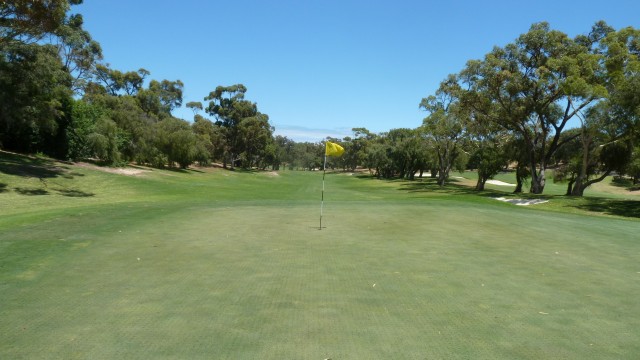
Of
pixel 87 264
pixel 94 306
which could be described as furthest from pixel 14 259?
pixel 94 306

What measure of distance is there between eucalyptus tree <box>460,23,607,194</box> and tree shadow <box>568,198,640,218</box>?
794 cm

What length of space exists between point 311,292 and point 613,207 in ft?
93.3

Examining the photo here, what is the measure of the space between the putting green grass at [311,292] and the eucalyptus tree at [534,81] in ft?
84.1

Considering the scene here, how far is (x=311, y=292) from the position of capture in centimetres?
682

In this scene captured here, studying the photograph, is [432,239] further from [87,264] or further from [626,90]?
[626,90]

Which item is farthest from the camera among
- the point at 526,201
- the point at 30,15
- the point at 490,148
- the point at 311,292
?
the point at 490,148

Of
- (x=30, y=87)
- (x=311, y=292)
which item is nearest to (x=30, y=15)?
(x=30, y=87)

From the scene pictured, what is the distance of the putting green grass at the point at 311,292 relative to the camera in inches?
191

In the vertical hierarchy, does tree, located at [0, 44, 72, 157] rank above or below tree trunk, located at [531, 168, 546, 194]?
above

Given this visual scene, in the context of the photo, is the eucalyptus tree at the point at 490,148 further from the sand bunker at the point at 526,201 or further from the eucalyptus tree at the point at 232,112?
the eucalyptus tree at the point at 232,112

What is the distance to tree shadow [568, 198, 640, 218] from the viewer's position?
26.8 m

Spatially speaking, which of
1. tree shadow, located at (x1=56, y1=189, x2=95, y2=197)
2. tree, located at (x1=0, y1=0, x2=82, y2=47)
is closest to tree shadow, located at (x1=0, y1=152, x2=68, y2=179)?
tree shadow, located at (x1=56, y1=189, x2=95, y2=197)

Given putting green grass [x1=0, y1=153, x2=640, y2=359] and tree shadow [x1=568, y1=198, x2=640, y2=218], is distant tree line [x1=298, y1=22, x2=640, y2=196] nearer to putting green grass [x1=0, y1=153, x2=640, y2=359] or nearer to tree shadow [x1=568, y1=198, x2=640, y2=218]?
tree shadow [x1=568, y1=198, x2=640, y2=218]

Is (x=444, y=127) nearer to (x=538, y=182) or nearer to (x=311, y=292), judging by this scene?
(x=538, y=182)
